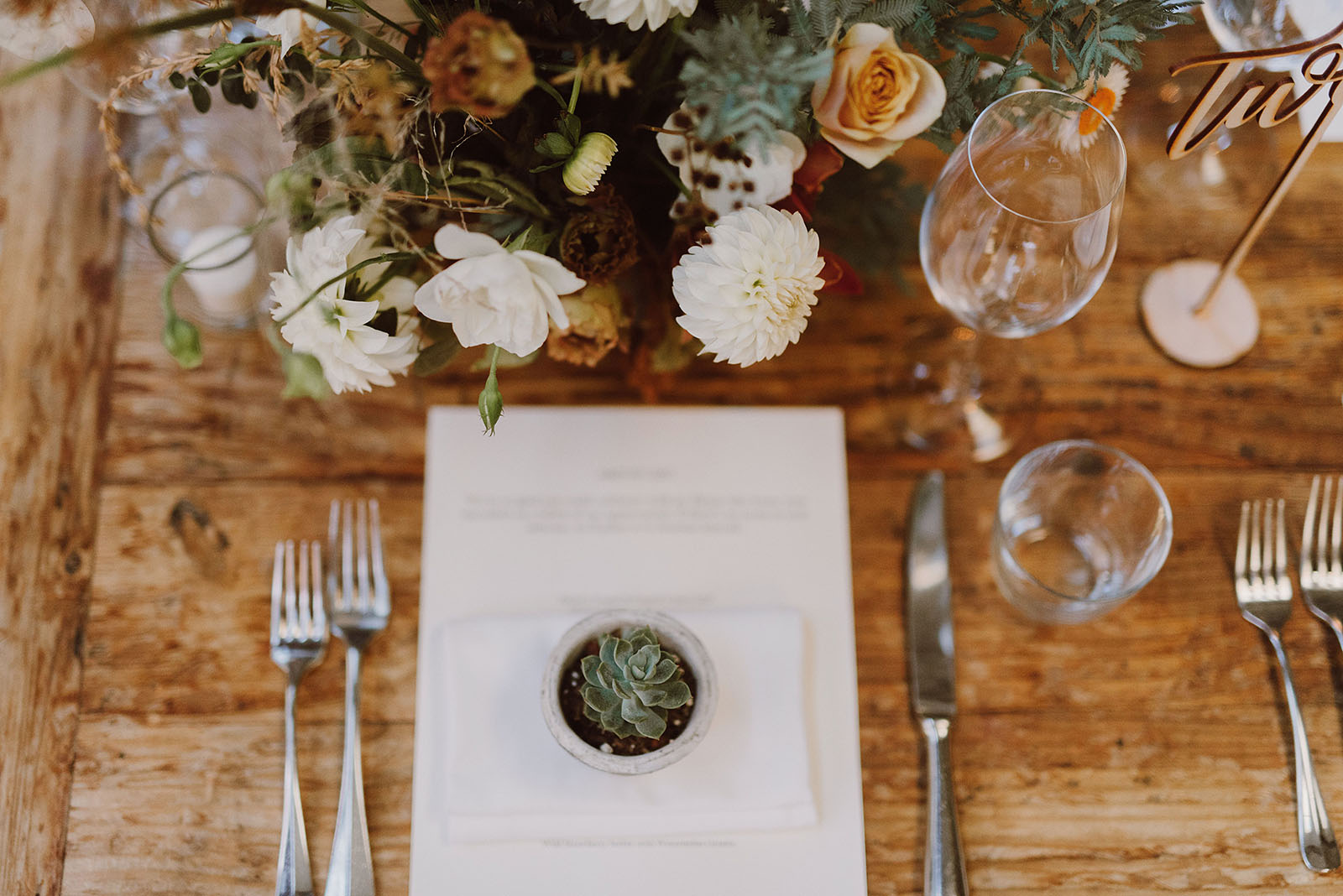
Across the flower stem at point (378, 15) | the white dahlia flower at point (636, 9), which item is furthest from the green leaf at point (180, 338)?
the white dahlia flower at point (636, 9)

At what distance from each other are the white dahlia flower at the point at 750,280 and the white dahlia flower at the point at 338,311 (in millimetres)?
190

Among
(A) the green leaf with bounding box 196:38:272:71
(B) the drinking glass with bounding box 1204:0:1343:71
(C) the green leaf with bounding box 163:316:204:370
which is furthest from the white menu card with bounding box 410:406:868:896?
(B) the drinking glass with bounding box 1204:0:1343:71

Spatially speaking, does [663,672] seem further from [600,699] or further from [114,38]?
[114,38]

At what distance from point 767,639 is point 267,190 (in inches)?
19.9

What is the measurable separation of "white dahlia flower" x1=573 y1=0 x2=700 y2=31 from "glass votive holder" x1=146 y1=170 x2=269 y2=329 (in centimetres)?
37

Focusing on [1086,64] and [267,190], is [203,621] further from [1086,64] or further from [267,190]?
[1086,64]

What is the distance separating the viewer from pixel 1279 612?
0.75 m

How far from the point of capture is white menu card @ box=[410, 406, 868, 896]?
0.68m

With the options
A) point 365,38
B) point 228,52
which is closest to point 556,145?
point 365,38

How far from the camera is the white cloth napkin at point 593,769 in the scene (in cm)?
68

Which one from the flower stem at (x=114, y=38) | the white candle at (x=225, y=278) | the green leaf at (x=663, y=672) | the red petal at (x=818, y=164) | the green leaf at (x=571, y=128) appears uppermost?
the white candle at (x=225, y=278)

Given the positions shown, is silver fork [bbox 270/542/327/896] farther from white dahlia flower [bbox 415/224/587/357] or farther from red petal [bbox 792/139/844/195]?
red petal [bbox 792/139/844/195]

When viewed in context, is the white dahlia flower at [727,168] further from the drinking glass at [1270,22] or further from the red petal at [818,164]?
the drinking glass at [1270,22]

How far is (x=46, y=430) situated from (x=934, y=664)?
787 millimetres
